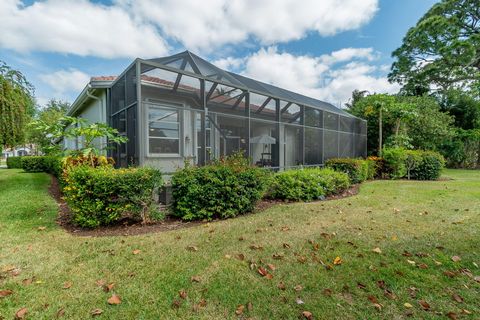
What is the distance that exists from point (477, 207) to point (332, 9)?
7.60 meters

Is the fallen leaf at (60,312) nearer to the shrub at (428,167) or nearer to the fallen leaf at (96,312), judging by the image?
the fallen leaf at (96,312)

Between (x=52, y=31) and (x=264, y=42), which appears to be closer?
(x=52, y=31)

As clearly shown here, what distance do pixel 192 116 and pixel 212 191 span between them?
224cm

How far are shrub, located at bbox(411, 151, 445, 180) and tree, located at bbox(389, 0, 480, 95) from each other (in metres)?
10.5

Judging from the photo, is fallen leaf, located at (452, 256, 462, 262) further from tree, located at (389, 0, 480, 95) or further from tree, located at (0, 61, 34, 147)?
tree, located at (389, 0, 480, 95)

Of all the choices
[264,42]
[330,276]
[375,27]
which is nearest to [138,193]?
[330,276]

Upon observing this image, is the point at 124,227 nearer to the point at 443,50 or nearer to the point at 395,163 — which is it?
the point at 395,163

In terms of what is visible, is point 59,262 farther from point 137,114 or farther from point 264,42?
point 264,42

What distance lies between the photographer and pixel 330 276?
2.62 meters

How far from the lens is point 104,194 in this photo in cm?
413

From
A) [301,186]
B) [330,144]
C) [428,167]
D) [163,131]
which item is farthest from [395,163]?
[163,131]

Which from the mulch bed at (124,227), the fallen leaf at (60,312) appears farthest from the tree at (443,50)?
the fallen leaf at (60,312)

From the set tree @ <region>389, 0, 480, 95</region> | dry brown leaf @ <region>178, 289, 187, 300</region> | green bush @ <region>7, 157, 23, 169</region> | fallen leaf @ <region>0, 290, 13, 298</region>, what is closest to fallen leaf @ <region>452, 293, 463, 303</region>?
dry brown leaf @ <region>178, 289, 187, 300</region>

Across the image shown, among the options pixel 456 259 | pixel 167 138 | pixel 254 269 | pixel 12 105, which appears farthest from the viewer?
pixel 12 105
